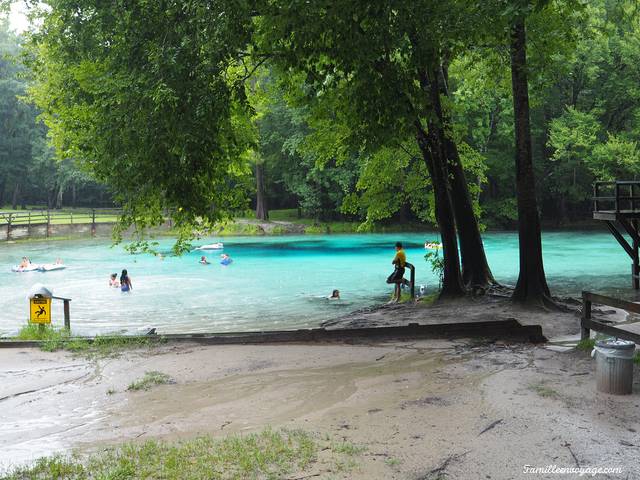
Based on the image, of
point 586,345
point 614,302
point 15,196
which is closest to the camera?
point 614,302

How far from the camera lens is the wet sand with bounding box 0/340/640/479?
18.3 feet

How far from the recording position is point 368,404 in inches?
277

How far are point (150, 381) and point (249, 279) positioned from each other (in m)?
20.6

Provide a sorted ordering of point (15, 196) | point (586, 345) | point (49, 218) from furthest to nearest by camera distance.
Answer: point (15, 196) < point (49, 218) < point (586, 345)

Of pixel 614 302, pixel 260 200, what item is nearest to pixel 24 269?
pixel 260 200

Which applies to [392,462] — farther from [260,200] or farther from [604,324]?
[260,200]

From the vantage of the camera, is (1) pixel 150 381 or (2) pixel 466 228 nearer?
(1) pixel 150 381

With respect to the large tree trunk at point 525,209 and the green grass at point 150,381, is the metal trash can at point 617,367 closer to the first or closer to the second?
Result: the green grass at point 150,381

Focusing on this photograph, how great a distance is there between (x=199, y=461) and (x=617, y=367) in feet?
15.3

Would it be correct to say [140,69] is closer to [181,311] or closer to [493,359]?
[493,359]

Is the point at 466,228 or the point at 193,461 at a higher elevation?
the point at 466,228

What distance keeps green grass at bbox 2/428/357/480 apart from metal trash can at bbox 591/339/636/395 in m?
3.38

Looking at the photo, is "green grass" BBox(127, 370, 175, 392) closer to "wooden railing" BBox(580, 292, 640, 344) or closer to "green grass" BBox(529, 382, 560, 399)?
"green grass" BBox(529, 382, 560, 399)

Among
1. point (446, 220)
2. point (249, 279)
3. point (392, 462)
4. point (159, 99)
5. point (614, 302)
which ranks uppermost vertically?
point (159, 99)
